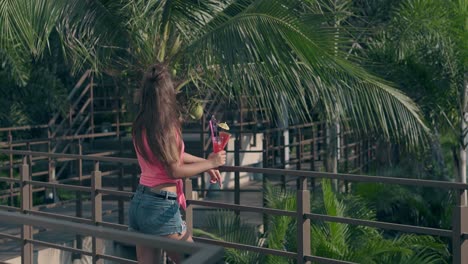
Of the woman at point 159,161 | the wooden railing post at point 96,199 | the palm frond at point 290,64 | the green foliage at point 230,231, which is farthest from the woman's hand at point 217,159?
the green foliage at point 230,231

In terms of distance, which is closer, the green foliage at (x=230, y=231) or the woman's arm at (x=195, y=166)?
the woman's arm at (x=195, y=166)

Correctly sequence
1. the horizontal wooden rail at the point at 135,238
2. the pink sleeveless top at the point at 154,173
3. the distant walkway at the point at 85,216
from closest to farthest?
1. the horizontal wooden rail at the point at 135,238
2. the pink sleeveless top at the point at 154,173
3. the distant walkway at the point at 85,216

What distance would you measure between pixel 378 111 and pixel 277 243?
4.82 feet

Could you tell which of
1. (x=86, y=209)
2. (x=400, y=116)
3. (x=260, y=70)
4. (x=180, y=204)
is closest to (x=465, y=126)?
(x=400, y=116)

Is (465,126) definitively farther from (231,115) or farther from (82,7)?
(231,115)

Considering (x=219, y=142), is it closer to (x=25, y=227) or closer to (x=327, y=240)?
(x=327, y=240)

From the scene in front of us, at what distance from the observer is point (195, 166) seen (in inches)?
198

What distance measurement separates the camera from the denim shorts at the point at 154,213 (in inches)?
194

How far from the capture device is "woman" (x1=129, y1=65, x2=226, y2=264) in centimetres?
478

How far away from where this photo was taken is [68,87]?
16859mm

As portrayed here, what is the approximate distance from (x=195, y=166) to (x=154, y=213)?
0.34 metres

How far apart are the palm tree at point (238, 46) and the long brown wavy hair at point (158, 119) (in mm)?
2360

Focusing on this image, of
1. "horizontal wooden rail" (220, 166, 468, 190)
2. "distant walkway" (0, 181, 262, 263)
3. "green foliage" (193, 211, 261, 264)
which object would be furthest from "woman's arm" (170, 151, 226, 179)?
"distant walkway" (0, 181, 262, 263)

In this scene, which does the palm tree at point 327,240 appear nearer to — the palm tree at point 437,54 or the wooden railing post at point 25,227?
the wooden railing post at point 25,227
